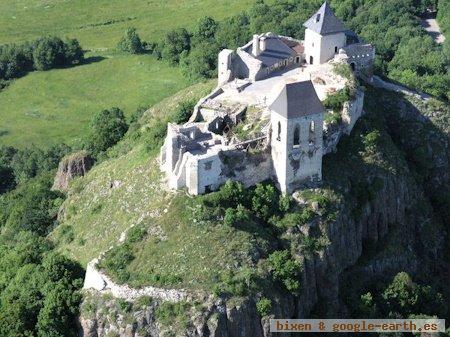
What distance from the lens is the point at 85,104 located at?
159 m

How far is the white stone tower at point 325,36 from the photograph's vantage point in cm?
10706

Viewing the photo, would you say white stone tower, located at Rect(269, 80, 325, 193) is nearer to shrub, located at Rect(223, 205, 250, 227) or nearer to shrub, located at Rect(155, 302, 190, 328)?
shrub, located at Rect(223, 205, 250, 227)

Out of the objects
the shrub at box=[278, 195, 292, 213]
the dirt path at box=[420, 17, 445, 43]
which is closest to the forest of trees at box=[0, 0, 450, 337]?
the shrub at box=[278, 195, 292, 213]

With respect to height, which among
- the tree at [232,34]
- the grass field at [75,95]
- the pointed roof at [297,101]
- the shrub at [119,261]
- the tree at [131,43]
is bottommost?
the grass field at [75,95]

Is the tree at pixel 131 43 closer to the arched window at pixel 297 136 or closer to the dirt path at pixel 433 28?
the dirt path at pixel 433 28

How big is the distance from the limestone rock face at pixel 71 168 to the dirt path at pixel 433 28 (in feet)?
297

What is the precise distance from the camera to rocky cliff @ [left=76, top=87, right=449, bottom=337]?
80438 millimetres

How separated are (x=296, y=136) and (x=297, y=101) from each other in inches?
162

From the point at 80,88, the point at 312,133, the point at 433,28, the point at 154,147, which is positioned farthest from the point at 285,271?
the point at 433,28

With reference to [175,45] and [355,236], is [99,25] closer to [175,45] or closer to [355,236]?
[175,45]

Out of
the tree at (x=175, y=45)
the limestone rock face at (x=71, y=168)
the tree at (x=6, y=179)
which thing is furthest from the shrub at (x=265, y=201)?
the tree at (x=175, y=45)

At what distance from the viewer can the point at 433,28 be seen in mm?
188125

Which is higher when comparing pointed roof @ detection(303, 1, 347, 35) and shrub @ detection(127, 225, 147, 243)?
pointed roof @ detection(303, 1, 347, 35)

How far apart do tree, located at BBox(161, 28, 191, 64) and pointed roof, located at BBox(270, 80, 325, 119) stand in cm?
8453
